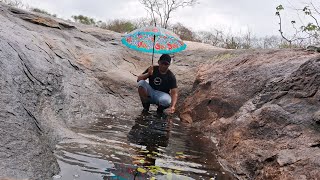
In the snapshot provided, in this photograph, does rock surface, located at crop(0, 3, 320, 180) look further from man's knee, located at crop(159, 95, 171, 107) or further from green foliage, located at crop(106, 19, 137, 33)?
green foliage, located at crop(106, 19, 137, 33)

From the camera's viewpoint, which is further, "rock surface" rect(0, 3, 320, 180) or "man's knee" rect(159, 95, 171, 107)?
"man's knee" rect(159, 95, 171, 107)

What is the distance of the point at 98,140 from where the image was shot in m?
3.81

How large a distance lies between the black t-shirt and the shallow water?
3.75 feet

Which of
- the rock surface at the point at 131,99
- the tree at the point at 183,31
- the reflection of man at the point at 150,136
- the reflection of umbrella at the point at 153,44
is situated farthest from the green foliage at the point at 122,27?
the reflection of man at the point at 150,136

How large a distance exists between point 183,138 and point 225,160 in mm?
960

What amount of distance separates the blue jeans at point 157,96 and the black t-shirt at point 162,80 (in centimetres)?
9

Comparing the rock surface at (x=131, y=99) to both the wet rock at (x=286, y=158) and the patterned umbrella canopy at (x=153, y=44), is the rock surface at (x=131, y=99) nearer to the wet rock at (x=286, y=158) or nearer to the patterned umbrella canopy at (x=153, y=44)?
the wet rock at (x=286, y=158)

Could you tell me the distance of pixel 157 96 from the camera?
5.98 m

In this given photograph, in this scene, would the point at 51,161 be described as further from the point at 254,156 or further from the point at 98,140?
the point at 254,156

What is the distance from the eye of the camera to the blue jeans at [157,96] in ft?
19.4

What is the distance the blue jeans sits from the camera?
590 centimetres

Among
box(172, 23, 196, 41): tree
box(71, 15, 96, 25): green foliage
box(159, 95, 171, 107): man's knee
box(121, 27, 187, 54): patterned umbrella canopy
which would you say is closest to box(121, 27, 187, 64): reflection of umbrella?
box(121, 27, 187, 54): patterned umbrella canopy

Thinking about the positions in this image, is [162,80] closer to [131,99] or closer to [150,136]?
[131,99]

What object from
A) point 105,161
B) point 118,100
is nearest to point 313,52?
point 118,100
